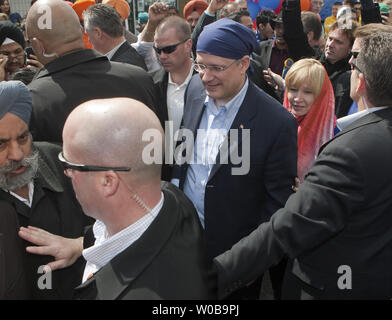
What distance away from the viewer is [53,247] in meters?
1.65

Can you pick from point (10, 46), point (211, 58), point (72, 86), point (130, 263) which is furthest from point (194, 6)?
point (130, 263)

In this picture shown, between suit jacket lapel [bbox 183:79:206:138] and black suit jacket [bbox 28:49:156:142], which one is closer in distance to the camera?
black suit jacket [bbox 28:49:156:142]

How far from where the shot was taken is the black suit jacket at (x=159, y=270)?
3.42 feet

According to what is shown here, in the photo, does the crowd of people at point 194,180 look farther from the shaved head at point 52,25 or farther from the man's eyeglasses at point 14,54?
the man's eyeglasses at point 14,54

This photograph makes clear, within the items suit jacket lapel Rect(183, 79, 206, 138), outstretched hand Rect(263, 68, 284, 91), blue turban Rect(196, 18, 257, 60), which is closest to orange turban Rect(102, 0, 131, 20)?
outstretched hand Rect(263, 68, 284, 91)

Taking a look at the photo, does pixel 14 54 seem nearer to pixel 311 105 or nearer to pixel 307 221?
pixel 311 105

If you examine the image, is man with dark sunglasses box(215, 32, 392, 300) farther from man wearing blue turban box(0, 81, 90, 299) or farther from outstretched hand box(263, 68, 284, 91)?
outstretched hand box(263, 68, 284, 91)

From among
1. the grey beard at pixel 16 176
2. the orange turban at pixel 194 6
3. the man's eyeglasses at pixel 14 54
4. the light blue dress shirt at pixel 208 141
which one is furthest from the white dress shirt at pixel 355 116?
the orange turban at pixel 194 6

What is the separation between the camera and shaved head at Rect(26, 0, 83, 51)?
8.34ft

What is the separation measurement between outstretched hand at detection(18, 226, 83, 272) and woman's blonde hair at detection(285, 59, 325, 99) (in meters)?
2.09

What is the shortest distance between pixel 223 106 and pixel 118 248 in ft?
4.62

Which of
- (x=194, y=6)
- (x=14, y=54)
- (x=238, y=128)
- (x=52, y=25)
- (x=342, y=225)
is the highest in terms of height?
(x=194, y=6)

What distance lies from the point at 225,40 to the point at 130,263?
1.62 metres

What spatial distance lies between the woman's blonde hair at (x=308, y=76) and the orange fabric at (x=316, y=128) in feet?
0.21
